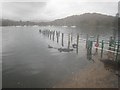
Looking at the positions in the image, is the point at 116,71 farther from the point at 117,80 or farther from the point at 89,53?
the point at 89,53

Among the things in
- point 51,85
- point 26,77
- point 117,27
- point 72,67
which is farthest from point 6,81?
point 117,27

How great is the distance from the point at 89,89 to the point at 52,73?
573 cm

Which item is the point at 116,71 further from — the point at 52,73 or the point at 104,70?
the point at 52,73

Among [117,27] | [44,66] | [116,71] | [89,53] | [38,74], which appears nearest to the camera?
[116,71]

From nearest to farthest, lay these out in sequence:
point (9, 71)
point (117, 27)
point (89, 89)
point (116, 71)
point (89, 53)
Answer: point (89, 89) → point (116, 71) → point (9, 71) → point (89, 53) → point (117, 27)

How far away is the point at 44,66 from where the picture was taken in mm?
20094

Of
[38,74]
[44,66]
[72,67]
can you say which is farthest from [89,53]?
[38,74]

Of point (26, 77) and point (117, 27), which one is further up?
point (117, 27)

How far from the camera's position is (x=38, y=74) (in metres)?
17.1

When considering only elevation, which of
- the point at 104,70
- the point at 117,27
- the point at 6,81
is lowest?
the point at 6,81

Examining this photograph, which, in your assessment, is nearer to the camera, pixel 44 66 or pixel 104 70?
pixel 104 70

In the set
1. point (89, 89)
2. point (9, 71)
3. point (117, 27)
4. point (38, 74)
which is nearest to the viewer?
point (89, 89)

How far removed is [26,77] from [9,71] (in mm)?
3168

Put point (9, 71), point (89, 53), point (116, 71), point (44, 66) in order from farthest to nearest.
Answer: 1. point (89, 53)
2. point (44, 66)
3. point (9, 71)
4. point (116, 71)
